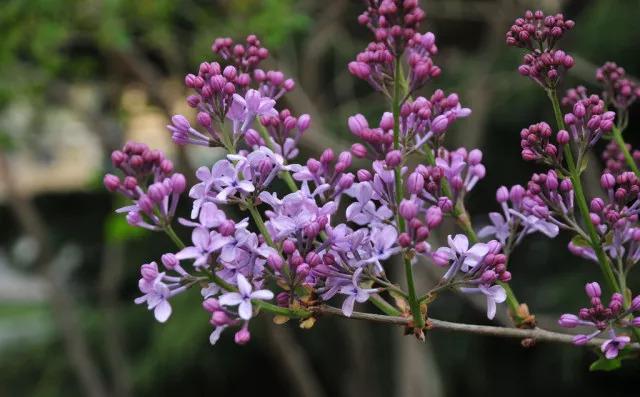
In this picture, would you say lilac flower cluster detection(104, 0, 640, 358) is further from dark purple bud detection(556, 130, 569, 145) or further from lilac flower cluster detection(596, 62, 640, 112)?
lilac flower cluster detection(596, 62, 640, 112)

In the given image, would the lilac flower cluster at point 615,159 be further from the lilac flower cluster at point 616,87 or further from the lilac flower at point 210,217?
the lilac flower at point 210,217

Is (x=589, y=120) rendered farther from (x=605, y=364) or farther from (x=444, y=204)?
(x=605, y=364)

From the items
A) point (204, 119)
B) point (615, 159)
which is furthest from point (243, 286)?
point (615, 159)

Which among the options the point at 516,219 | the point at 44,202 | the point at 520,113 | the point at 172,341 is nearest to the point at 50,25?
the point at 172,341

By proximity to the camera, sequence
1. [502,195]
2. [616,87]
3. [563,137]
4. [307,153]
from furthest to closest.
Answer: [307,153]
[616,87]
[502,195]
[563,137]

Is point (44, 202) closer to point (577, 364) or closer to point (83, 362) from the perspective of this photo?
point (83, 362)

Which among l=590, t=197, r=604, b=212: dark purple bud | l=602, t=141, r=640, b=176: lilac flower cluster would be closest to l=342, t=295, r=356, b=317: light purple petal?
l=590, t=197, r=604, b=212: dark purple bud
